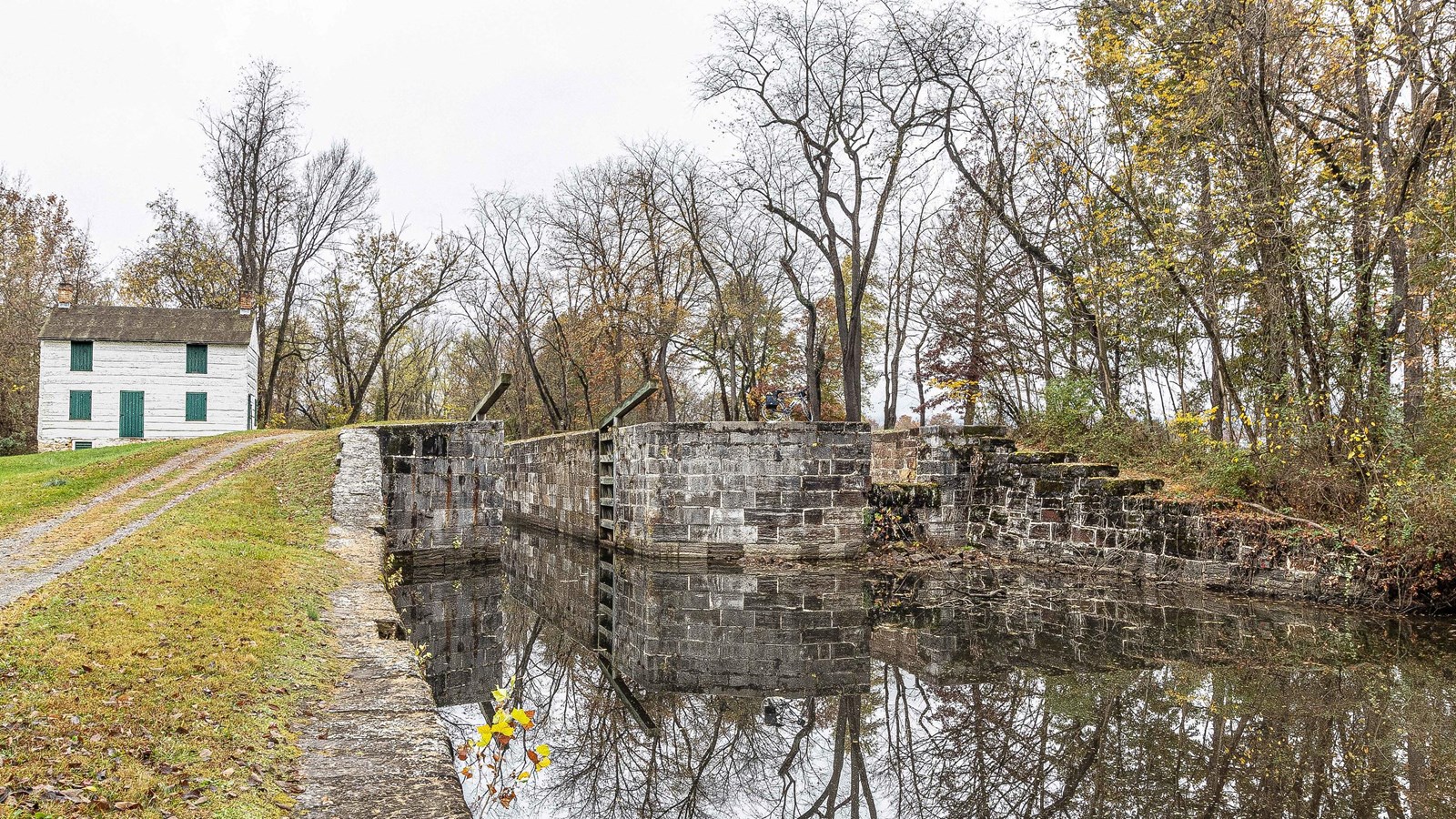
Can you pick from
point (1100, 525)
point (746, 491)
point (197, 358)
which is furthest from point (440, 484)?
point (197, 358)

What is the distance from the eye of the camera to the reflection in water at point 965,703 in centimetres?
452

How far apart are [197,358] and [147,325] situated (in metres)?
1.79

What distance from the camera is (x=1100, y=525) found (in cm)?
1256

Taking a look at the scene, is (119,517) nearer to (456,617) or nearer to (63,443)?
(456,617)

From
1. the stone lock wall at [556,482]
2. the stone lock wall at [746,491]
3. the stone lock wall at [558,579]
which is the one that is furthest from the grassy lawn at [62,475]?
the stone lock wall at [746,491]

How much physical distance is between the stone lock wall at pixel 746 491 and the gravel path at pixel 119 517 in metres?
6.76

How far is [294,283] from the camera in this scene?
30078 millimetres

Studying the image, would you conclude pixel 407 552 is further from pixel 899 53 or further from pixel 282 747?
pixel 899 53

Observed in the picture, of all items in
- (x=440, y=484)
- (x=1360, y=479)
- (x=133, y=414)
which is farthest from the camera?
(x=133, y=414)

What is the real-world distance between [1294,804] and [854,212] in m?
15.6

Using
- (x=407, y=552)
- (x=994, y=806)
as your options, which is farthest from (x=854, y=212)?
(x=994, y=806)

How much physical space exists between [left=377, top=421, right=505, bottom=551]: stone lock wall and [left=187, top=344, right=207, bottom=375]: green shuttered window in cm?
1652

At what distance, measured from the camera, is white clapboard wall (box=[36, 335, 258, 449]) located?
2497cm

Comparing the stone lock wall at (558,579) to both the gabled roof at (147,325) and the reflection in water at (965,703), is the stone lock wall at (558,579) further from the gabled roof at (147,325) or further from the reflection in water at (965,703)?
the gabled roof at (147,325)
